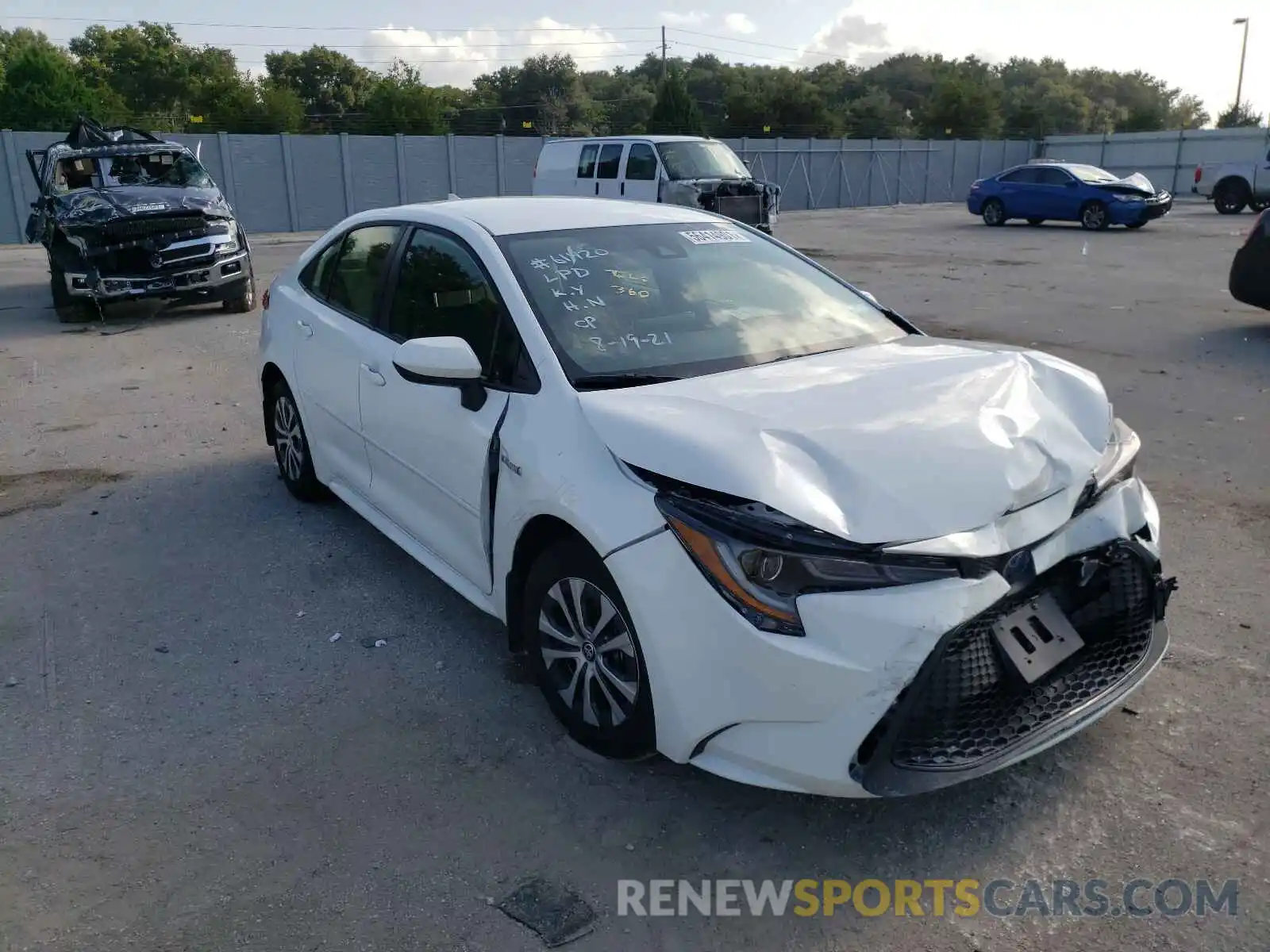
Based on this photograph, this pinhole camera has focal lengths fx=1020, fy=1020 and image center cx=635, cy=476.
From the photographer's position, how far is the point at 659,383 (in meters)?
3.46

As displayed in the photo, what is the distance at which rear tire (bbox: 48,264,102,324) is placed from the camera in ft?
39.2

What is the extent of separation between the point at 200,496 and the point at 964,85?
56.4 metres

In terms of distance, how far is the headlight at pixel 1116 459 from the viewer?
3131mm

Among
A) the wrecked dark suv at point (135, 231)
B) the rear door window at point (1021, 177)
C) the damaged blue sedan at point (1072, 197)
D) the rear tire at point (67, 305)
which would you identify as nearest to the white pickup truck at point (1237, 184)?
the damaged blue sedan at point (1072, 197)

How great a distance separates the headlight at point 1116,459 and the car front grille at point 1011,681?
0.21m

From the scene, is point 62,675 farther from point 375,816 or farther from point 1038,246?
point 1038,246

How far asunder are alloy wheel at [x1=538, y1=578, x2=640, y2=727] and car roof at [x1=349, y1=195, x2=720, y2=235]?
1612 millimetres

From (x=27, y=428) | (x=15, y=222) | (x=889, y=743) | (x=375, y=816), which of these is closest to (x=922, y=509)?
(x=889, y=743)

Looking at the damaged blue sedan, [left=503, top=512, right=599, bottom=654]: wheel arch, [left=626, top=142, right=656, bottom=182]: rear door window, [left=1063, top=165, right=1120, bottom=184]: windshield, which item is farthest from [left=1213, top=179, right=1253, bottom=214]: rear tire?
[left=503, top=512, right=599, bottom=654]: wheel arch

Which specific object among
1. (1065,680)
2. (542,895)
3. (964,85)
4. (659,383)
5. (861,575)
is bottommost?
(542,895)

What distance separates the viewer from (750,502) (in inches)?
107

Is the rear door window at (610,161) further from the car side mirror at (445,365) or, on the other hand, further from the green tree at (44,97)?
the green tree at (44,97)

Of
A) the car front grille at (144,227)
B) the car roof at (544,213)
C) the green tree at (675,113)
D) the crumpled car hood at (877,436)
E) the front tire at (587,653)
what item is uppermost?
the green tree at (675,113)

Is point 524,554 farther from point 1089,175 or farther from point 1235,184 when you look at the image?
point 1235,184
